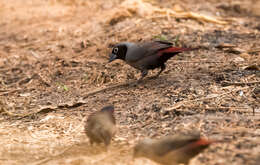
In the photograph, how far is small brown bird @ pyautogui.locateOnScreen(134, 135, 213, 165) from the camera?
283 cm

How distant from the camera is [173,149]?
291cm

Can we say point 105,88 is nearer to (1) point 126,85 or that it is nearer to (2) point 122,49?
(1) point 126,85

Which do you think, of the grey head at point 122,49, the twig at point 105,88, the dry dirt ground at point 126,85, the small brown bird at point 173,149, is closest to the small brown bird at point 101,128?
the dry dirt ground at point 126,85

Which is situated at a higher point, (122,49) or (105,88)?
(122,49)

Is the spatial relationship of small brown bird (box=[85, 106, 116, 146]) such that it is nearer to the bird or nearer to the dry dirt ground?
the dry dirt ground

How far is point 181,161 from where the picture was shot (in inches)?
114

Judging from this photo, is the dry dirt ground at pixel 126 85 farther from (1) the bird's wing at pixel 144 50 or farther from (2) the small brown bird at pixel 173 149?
(1) the bird's wing at pixel 144 50

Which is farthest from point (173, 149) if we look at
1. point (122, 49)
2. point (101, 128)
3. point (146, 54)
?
point (122, 49)

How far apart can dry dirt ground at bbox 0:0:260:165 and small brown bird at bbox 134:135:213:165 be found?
22 cm

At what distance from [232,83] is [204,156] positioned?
1673mm

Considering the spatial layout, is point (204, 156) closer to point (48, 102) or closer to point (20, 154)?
point (20, 154)

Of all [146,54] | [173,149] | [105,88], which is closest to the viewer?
[173,149]

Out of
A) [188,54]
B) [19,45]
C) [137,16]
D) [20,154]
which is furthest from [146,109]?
[19,45]

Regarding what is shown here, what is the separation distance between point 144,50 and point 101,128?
1.74 m
